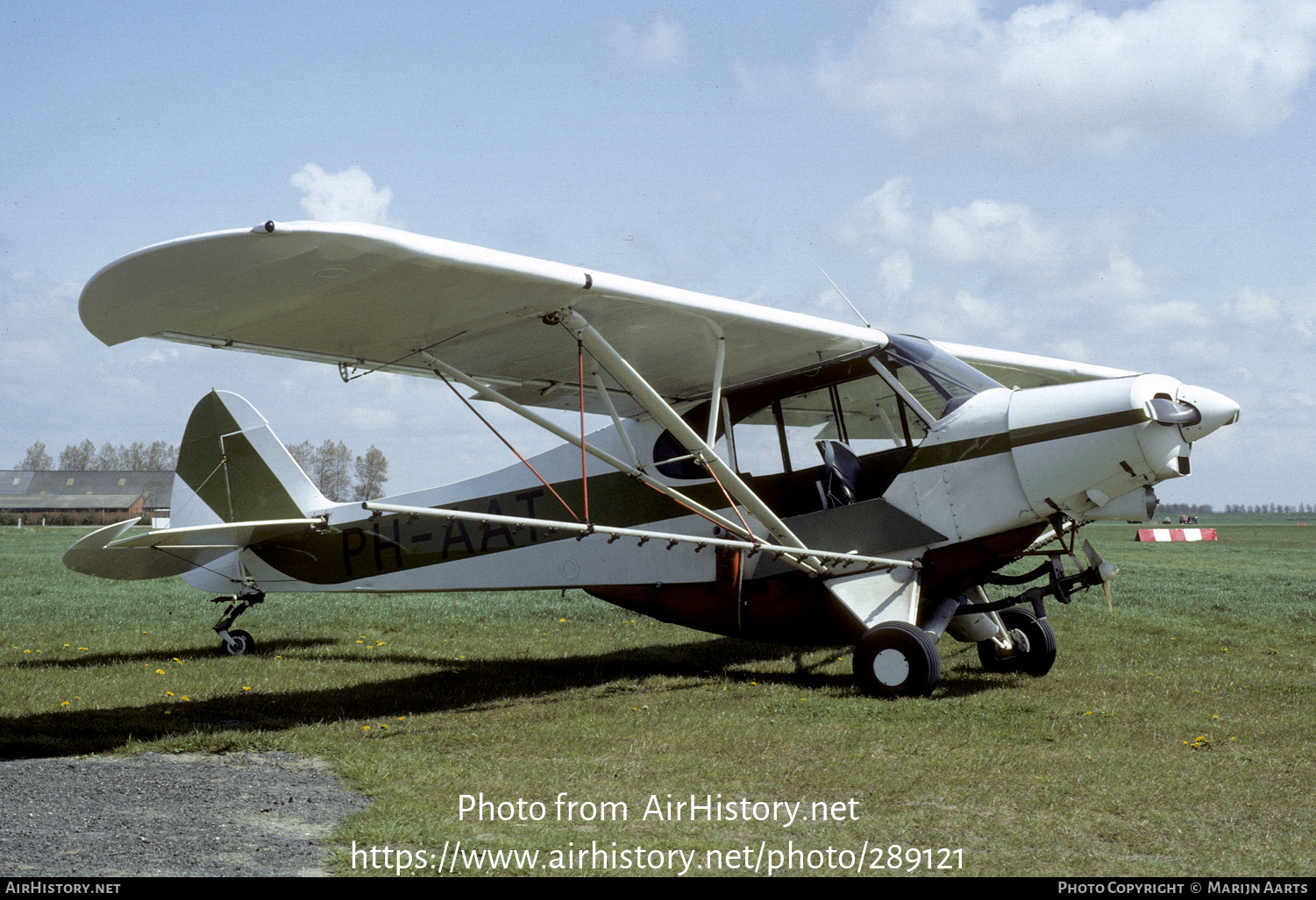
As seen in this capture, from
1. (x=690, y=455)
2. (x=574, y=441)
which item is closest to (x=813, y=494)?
(x=690, y=455)

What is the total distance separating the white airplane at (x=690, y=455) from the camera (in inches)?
239

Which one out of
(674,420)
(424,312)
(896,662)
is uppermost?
(424,312)

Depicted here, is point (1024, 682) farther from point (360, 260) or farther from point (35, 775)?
point (35, 775)

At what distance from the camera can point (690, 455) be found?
27.4 ft

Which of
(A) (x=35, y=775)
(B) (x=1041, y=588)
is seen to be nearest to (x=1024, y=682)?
(B) (x=1041, y=588)

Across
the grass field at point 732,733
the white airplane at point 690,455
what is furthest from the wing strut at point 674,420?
the grass field at point 732,733

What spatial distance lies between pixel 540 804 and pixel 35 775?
2778 millimetres

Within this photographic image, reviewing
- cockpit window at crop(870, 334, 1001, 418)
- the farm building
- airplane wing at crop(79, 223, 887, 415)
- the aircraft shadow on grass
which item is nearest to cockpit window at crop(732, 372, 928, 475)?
cockpit window at crop(870, 334, 1001, 418)

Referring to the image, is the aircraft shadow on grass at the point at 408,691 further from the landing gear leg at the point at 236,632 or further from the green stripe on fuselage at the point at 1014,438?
the green stripe on fuselage at the point at 1014,438

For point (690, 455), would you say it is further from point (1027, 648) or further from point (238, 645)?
point (238, 645)

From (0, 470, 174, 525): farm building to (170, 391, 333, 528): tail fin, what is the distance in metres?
92.5

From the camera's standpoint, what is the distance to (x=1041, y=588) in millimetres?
7469

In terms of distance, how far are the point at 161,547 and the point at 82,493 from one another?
106 metres
